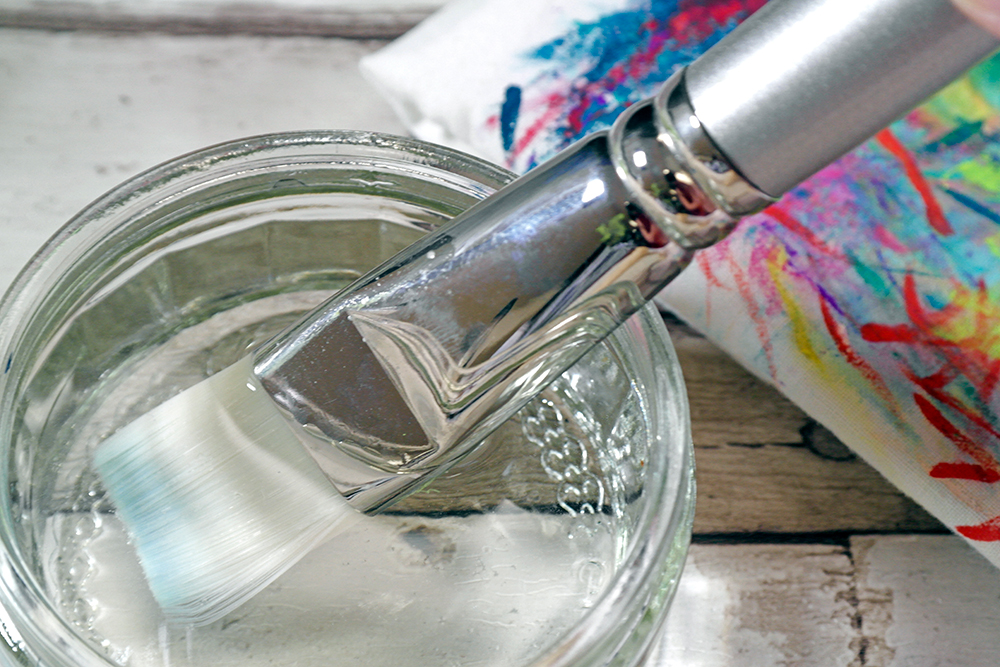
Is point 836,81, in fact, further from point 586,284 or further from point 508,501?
point 508,501

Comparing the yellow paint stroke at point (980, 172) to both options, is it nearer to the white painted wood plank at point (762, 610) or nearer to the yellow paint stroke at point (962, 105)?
the yellow paint stroke at point (962, 105)

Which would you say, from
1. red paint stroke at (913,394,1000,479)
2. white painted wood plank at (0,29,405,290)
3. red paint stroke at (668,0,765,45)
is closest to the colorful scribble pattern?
red paint stroke at (913,394,1000,479)

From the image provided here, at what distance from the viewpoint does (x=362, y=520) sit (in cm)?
40

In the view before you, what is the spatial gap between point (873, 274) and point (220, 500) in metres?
0.32

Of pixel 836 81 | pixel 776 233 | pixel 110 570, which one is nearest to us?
pixel 836 81

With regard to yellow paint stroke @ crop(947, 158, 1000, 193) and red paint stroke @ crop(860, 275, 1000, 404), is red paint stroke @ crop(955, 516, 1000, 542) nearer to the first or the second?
red paint stroke @ crop(860, 275, 1000, 404)

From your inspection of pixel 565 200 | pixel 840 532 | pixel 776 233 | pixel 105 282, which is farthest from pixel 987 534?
pixel 105 282

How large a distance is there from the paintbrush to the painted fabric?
186mm

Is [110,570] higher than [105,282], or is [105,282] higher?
[105,282]

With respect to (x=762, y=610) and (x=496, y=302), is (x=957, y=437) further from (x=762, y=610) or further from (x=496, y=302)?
(x=496, y=302)

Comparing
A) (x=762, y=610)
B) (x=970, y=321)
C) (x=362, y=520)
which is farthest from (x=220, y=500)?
(x=970, y=321)

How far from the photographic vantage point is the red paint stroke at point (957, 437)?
46 centimetres

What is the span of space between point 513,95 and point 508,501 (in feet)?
0.83

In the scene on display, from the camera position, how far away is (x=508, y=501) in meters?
0.42
